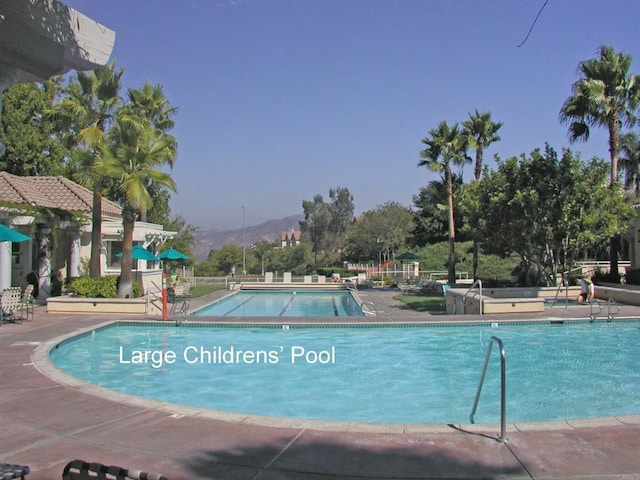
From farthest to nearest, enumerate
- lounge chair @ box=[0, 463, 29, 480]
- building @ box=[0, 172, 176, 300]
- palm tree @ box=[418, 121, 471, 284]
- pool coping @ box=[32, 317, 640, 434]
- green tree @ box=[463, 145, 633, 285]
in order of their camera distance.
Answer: palm tree @ box=[418, 121, 471, 284] → green tree @ box=[463, 145, 633, 285] → building @ box=[0, 172, 176, 300] → pool coping @ box=[32, 317, 640, 434] → lounge chair @ box=[0, 463, 29, 480]

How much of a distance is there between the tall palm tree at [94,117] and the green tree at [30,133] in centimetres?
973

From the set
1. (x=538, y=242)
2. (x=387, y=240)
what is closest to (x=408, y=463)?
(x=538, y=242)

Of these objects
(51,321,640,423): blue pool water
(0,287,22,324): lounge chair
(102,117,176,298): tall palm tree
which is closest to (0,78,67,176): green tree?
(102,117,176,298): tall palm tree

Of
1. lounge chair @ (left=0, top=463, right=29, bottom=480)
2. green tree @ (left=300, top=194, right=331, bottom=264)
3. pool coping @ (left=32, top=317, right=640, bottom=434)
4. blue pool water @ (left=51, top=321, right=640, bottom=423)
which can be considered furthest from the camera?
green tree @ (left=300, top=194, right=331, bottom=264)

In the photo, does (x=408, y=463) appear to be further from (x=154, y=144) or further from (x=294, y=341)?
(x=154, y=144)

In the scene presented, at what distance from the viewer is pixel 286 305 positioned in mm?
27328

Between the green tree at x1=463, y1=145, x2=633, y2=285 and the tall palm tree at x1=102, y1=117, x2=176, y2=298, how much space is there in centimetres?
1266

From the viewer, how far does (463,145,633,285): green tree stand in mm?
20688

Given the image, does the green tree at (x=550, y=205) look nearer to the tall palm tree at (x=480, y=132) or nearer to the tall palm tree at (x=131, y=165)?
the tall palm tree at (x=480, y=132)

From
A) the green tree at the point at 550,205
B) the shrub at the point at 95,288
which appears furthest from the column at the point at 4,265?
the green tree at the point at 550,205

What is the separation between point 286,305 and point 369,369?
15.8m

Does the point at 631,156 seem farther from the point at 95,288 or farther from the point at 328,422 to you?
the point at 328,422

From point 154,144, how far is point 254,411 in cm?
1312

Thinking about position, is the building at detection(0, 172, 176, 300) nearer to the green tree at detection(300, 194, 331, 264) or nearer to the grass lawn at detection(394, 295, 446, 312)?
the grass lawn at detection(394, 295, 446, 312)
